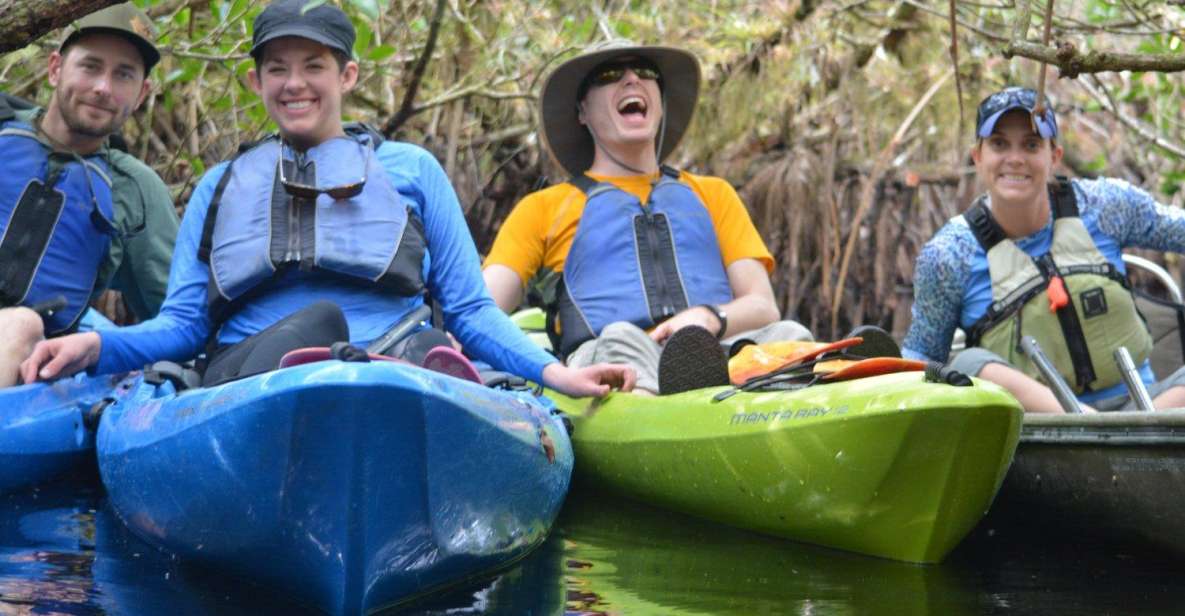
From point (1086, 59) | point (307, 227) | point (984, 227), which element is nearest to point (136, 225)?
point (307, 227)

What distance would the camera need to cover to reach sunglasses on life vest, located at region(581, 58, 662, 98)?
4.93 meters

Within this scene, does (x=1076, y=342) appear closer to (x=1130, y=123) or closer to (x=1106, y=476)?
(x=1106, y=476)

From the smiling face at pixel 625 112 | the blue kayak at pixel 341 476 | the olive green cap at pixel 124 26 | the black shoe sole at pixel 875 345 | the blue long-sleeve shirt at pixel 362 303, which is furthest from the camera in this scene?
the smiling face at pixel 625 112

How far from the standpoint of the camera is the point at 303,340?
317cm

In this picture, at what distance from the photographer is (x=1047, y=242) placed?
13.7 feet

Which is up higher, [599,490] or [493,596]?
[493,596]

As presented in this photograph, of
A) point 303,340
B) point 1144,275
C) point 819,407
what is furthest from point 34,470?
point 1144,275

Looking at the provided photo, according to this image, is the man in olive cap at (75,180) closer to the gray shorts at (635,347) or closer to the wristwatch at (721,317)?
the gray shorts at (635,347)

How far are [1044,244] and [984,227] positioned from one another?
0.57 feet

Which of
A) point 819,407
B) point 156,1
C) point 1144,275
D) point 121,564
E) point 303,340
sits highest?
point 156,1

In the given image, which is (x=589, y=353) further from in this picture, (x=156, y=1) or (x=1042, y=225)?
(x=156, y=1)

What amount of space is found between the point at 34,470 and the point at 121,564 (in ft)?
3.44

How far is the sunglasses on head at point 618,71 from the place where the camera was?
16.2ft

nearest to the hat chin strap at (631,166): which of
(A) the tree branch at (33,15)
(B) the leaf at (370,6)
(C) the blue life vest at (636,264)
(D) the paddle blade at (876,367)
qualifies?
(C) the blue life vest at (636,264)
